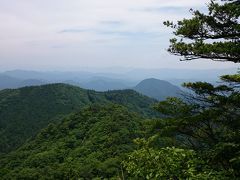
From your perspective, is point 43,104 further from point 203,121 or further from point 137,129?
point 203,121

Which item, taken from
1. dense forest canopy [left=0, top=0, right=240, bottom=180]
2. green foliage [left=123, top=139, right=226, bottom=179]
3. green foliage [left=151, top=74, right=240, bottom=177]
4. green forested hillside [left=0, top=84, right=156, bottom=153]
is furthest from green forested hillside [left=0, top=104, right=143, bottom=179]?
green foliage [left=123, top=139, right=226, bottom=179]

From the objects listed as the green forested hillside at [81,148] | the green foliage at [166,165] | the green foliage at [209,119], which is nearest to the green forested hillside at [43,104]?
the green forested hillside at [81,148]

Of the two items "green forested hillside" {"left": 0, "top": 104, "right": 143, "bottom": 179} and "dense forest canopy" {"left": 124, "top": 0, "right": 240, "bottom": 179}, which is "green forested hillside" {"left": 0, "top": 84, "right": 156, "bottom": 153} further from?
"dense forest canopy" {"left": 124, "top": 0, "right": 240, "bottom": 179}

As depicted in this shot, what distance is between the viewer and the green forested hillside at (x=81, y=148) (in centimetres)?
5891

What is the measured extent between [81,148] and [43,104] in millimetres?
88311

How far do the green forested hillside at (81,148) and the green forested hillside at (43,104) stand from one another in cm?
4355

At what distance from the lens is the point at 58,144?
77.6m

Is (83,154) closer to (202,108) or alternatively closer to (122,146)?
(122,146)

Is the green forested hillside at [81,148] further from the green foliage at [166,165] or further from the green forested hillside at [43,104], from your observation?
the green foliage at [166,165]

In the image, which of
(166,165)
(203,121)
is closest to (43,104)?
(203,121)

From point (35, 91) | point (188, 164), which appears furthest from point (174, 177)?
point (35, 91)

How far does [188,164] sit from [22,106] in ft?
509

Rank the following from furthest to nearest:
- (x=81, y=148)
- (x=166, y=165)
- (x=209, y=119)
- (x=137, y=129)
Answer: (x=137, y=129)
(x=81, y=148)
(x=209, y=119)
(x=166, y=165)

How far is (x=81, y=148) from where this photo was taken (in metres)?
70.2
